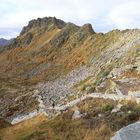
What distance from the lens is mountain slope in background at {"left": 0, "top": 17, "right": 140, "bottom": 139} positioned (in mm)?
53656

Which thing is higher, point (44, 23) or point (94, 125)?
point (44, 23)

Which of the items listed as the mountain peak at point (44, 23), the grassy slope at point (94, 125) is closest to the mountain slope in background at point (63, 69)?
the grassy slope at point (94, 125)

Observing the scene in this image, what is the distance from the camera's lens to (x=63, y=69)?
105 metres

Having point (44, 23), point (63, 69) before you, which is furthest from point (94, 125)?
point (44, 23)

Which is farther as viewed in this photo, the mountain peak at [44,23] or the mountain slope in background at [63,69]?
the mountain peak at [44,23]

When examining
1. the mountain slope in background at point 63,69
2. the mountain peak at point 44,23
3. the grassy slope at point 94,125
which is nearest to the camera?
the grassy slope at point 94,125

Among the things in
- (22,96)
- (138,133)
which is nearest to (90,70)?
(22,96)

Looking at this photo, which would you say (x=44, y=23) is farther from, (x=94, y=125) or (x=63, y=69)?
(x=94, y=125)

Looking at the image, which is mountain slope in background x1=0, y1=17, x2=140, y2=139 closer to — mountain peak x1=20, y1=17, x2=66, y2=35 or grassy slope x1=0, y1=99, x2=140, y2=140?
grassy slope x1=0, y1=99, x2=140, y2=140

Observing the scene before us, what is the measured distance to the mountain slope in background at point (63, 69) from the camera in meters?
53.7

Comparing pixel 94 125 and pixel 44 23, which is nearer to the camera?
pixel 94 125

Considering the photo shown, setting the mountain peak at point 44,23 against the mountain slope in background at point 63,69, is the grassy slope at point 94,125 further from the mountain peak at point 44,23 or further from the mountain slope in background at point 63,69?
the mountain peak at point 44,23

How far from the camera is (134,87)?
4478cm

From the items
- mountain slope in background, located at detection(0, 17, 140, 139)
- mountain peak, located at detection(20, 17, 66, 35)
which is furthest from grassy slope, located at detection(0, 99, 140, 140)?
mountain peak, located at detection(20, 17, 66, 35)
